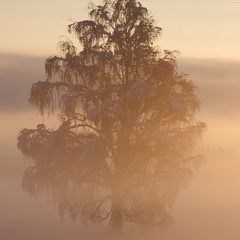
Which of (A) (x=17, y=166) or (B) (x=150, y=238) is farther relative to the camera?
(A) (x=17, y=166)

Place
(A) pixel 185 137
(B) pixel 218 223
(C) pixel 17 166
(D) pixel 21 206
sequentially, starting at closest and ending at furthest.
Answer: (A) pixel 185 137
(B) pixel 218 223
(D) pixel 21 206
(C) pixel 17 166

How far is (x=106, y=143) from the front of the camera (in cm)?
3656

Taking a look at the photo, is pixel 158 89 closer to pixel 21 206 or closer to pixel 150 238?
pixel 150 238

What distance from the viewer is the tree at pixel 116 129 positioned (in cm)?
3641

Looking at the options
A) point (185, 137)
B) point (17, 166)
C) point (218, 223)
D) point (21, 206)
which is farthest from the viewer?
point (17, 166)

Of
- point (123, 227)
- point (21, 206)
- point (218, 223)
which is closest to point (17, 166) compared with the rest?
point (21, 206)

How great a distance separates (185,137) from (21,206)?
20.1m

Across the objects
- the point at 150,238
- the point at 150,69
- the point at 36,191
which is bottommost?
the point at 150,238

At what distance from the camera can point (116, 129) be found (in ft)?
122

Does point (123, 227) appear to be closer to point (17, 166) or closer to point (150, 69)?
point (150, 69)

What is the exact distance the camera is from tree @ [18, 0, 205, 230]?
3641cm

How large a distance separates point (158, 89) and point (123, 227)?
22.4 feet

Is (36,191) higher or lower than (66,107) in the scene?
lower

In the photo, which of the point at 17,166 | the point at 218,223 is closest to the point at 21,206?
the point at 218,223
